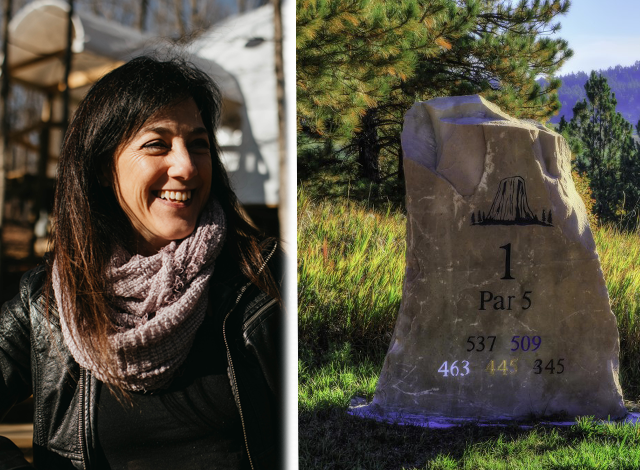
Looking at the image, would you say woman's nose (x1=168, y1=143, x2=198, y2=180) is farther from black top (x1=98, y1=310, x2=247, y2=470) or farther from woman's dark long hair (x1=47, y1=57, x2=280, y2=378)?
black top (x1=98, y1=310, x2=247, y2=470)

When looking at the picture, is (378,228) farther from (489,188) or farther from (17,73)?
(17,73)

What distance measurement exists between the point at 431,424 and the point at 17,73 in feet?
7.82

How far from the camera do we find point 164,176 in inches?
82.4

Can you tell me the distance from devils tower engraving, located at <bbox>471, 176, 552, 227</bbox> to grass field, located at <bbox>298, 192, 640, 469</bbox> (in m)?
0.96

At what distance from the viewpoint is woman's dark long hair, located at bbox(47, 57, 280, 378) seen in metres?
2.05

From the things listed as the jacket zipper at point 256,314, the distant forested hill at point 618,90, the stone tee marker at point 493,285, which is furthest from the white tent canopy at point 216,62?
the distant forested hill at point 618,90

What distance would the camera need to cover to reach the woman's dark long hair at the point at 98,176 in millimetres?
2055

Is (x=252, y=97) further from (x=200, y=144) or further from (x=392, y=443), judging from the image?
(x=392, y=443)

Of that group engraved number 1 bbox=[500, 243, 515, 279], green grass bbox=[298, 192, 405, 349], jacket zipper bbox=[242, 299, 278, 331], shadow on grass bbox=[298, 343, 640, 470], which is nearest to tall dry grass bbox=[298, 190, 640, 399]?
green grass bbox=[298, 192, 405, 349]

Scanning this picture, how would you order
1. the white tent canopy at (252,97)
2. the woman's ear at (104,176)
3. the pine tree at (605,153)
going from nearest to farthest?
the woman's ear at (104,176), the white tent canopy at (252,97), the pine tree at (605,153)

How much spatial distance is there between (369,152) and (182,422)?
2.60 meters

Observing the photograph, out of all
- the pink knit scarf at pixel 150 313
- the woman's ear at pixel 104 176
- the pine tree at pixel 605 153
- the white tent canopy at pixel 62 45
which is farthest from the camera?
the pine tree at pixel 605 153

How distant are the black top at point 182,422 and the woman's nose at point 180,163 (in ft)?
1.78

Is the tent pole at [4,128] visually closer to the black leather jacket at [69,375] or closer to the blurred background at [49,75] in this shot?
the blurred background at [49,75]
